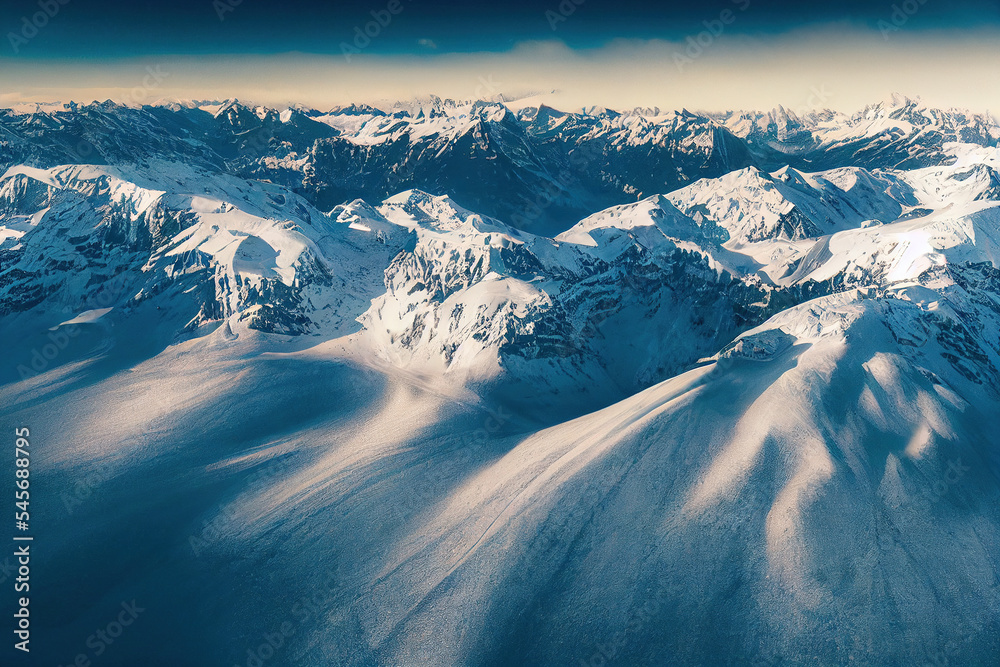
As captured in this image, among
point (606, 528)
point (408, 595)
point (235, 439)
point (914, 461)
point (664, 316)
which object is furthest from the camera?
point (664, 316)

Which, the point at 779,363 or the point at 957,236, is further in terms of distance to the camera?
the point at 957,236

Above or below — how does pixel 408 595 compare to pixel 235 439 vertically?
below

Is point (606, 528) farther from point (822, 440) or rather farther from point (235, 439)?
point (235, 439)

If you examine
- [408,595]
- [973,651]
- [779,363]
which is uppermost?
[779,363]

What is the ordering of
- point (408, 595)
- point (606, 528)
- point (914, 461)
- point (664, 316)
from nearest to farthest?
point (408, 595) → point (606, 528) → point (914, 461) → point (664, 316)

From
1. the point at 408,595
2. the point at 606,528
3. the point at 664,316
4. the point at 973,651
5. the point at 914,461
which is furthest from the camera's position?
the point at 664,316

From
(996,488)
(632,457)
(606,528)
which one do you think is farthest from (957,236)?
(606,528)

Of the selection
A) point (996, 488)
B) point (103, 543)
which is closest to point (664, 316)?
point (996, 488)

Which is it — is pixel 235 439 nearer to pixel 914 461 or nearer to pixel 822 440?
pixel 822 440

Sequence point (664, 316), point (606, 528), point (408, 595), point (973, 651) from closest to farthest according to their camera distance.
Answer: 1. point (973, 651)
2. point (408, 595)
3. point (606, 528)
4. point (664, 316)
